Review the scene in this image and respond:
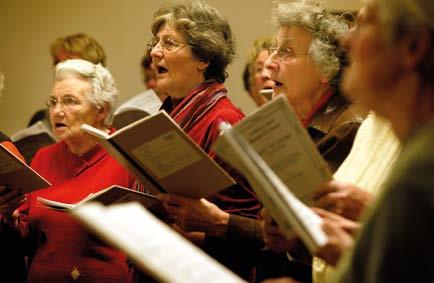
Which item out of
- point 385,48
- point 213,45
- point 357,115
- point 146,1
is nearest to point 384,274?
point 385,48

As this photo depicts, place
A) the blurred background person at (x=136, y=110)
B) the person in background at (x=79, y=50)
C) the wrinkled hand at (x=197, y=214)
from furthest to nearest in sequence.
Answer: the person in background at (x=79, y=50) < the blurred background person at (x=136, y=110) < the wrinkled hand at (x=197, y=214)

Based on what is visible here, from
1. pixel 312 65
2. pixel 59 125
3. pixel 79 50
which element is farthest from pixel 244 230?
pixel 79 50

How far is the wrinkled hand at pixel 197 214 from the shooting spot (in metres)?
2.42

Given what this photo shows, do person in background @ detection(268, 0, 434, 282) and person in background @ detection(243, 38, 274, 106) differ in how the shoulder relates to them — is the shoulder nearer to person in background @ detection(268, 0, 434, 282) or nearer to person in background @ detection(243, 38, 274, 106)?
person in background @ detection(268, 0, 434, 282)

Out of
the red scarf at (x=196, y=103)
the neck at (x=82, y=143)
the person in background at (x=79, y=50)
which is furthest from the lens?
the person in background at (x=79, y=50)

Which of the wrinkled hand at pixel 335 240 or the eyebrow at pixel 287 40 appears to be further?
the eyebrow at pixel 287 40

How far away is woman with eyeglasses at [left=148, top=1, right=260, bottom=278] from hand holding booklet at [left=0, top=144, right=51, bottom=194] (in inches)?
21.5

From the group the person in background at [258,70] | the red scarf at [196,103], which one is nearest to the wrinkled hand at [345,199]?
the red scarf at [196,103]

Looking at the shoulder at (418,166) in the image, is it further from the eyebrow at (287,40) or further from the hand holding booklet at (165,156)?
the eyebrow at (287,40)

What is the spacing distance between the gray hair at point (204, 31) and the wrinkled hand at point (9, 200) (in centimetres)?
85

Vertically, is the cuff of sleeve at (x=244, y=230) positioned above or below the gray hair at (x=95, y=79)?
below

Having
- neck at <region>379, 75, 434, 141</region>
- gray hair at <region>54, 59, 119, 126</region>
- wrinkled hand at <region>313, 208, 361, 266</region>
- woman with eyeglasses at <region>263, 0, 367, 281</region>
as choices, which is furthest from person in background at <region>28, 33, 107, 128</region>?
neck at <region>379, 75, 434, 141</region>

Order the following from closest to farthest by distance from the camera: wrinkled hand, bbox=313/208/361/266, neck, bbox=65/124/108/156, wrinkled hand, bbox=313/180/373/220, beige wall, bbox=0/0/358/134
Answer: wrinkled hand, bbox=313/208/361/266 → wrinkled hand, bbox=313/180/373/220 → neck, bbox=65/124/108/156 → beige wall, bbox=0/0/358/134

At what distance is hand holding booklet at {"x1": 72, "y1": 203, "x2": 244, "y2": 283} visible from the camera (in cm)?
121
